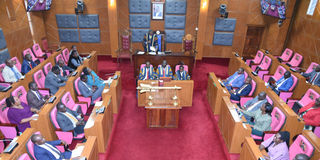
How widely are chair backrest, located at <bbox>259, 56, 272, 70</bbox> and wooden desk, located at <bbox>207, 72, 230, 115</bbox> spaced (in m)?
2.38

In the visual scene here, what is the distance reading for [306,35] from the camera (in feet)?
23.9

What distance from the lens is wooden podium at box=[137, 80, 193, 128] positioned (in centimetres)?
455

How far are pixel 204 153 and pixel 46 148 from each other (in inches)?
112

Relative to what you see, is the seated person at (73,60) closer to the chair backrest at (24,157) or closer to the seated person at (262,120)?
the chair backrest at (24,157)

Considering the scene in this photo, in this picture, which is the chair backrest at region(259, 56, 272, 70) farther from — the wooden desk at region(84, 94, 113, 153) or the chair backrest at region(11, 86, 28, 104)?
the chair backrest at region(11, 86, 28, 104)

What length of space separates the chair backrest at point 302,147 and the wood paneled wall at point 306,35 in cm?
473

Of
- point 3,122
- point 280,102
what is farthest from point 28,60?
point 280,102

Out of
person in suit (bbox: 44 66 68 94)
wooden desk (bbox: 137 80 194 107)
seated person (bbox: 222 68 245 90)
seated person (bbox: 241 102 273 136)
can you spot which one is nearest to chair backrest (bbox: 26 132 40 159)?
person in suit (bbox: 44 66 68 94)

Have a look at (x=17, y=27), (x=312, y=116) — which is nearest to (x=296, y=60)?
(x=312, y=116)

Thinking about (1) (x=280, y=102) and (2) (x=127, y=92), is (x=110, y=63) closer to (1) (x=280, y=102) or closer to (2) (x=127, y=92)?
(2) (x=127, y=92)

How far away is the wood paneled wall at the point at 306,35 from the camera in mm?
6735

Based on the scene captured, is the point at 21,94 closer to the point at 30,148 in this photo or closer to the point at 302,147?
the point at 30,148

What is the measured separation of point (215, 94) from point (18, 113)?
434 centimetres

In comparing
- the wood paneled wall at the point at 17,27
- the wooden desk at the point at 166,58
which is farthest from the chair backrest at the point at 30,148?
the wood paneled wall at the point at 17,27
